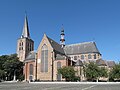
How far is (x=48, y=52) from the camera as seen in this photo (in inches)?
2958

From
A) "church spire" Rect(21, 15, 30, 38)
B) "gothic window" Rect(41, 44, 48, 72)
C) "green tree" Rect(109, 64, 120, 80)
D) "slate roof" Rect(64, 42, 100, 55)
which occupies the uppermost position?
"church spire" Rect(21, 15, 30, 38)

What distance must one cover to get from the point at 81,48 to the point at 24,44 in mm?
25569

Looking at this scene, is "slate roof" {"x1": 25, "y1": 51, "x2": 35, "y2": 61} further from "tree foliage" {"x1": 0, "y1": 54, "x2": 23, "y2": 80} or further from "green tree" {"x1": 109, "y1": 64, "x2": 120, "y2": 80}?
"green tree" {"x1": 109, "y1": 64, "x2": 120, "y2": 80}

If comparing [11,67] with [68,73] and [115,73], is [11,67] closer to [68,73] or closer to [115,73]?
[68,73]

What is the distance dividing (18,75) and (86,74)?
33317 mm

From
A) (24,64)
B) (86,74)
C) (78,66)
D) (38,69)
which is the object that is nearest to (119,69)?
(86,74)

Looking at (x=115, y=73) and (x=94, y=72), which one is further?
(x=94, y=72)

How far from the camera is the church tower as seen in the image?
9131 cm

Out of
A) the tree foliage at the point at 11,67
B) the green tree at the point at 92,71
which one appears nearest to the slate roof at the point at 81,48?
the green tree at the point at 92,71

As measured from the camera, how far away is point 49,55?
74.8 m

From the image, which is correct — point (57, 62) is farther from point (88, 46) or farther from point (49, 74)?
Answer: point (88, 46)

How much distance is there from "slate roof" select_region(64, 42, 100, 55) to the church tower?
17.6m

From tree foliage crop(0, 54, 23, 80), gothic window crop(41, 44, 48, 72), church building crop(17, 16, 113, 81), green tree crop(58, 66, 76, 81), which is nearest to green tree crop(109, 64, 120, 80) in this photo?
green tree crop(58, 66, 76, 81)

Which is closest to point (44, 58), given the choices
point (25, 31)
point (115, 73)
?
point (25, 31)
